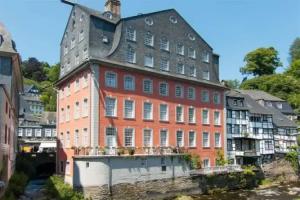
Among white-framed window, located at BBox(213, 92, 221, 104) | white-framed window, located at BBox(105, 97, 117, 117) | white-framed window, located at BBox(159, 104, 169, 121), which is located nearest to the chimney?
white-framed window, located at BBox(105, 97, 117, 117)

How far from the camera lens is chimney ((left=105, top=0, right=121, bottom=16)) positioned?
3759 cm

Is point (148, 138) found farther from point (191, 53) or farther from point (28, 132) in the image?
point (28, 132)

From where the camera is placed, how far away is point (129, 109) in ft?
111

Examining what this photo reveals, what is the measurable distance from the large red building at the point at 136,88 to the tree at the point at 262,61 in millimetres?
40953

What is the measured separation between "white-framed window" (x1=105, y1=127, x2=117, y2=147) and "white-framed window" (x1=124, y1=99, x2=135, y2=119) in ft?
6.69

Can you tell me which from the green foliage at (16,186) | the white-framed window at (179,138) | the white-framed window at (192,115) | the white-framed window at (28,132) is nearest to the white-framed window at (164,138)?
the white-framed window at (179,138)

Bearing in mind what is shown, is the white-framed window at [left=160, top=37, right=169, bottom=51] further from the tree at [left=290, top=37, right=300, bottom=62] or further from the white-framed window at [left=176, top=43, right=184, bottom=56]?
the tree at [left=290, top=37, right=300, bottom=62]

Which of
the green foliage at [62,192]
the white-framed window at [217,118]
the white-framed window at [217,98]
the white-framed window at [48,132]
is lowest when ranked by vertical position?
the green foliage at [62,192]

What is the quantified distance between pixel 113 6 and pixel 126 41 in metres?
5.43

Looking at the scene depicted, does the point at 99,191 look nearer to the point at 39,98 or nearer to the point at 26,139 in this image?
the point at 26,139

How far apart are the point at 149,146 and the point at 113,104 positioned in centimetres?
576

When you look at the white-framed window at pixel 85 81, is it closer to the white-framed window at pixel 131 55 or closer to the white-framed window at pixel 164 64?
the white-framed window at pixel 131 55

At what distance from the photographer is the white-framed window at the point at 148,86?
35500 mm

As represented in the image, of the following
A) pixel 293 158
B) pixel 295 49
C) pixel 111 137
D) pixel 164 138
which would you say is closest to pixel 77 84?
pixel 111 137
